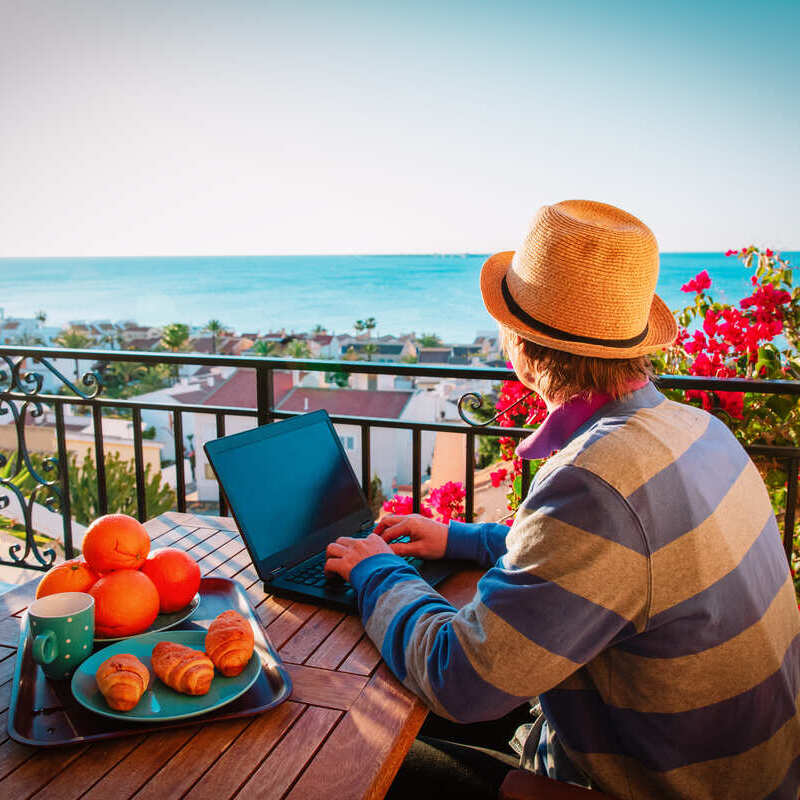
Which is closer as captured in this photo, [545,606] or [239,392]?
[545,606]

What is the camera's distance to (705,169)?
38375mm

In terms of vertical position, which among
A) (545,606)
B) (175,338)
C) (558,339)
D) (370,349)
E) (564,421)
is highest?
(558,339)

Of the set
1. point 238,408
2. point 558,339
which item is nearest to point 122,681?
point 558,339

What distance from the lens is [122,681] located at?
85 cm

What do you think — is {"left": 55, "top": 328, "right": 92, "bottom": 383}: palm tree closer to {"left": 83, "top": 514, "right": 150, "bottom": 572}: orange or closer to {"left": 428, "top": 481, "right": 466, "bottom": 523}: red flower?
{"left": 428, "top": 481, "right": 466, "bottom": 523}: red flower

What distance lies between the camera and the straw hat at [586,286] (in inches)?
39.8

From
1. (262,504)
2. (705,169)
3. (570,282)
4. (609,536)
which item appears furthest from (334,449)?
(705,169)

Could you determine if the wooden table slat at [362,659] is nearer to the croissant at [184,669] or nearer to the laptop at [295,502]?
the laptop at [295,502]

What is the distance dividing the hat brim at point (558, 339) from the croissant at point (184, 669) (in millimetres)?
656

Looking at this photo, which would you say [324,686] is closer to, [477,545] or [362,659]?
[362,659]

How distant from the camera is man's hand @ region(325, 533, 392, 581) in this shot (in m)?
1.20

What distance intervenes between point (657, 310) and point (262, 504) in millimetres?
829

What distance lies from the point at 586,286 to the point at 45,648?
35.6 inches

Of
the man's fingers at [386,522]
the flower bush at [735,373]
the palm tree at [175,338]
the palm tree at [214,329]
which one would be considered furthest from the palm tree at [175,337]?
the man's fingers at [386,522]
